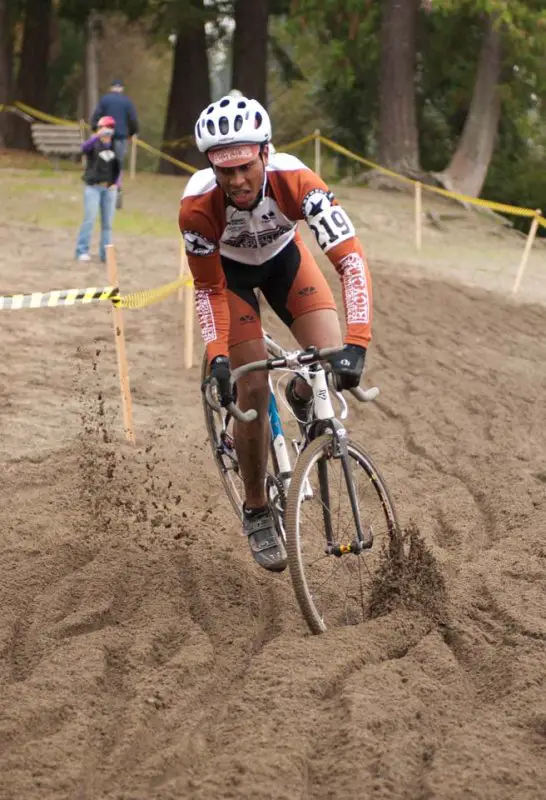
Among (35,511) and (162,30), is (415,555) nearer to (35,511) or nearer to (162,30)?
(35,511)

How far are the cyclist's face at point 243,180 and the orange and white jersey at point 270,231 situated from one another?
127 mm

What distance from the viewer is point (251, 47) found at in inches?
1077

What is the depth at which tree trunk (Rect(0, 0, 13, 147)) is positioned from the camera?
2836cm

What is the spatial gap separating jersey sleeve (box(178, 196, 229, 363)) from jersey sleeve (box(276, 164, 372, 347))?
45cm

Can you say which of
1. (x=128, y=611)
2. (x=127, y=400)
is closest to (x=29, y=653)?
(x=128, y=611)

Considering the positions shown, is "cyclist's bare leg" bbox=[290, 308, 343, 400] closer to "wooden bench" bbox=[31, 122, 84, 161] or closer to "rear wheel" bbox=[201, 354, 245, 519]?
"rear wheel" bbox=[201, 354, 245, 519]

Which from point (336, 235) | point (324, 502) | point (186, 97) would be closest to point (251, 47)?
point (186, 97)

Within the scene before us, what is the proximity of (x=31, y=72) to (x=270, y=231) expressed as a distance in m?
27.0

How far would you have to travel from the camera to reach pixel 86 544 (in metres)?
7.11

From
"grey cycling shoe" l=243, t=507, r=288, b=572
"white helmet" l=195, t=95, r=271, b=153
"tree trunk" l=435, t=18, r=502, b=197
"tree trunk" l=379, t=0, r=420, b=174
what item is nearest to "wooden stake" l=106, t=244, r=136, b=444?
"grey cycling shoe" l=243, t=507, r=288, b=572

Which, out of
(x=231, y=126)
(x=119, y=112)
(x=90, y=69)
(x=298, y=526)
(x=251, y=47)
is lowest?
(x=90, y=69)

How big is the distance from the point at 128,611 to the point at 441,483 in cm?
350

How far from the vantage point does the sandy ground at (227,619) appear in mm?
4320

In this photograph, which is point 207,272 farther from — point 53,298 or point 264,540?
point 53,298
